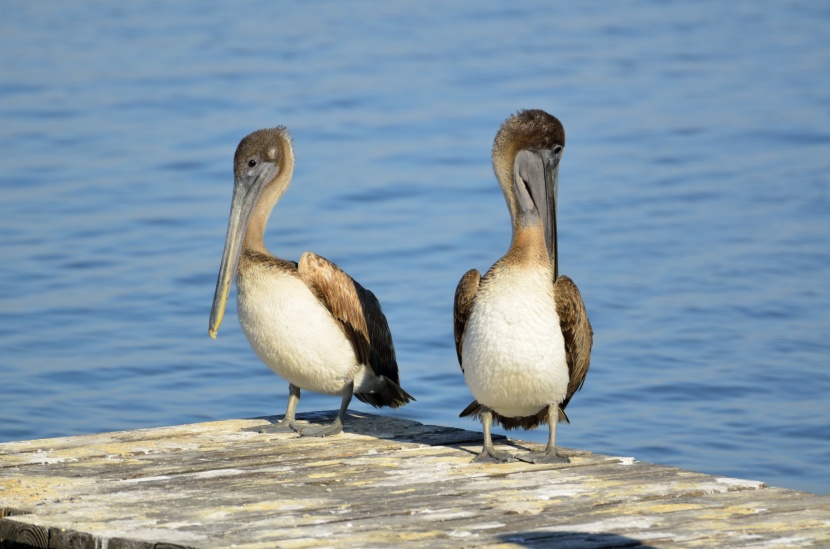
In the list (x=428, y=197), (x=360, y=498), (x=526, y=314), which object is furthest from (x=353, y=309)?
(x=428, y=197)

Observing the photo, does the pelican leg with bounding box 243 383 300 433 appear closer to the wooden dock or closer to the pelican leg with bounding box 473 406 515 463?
the wooden dock

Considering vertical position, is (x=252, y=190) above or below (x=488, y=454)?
above

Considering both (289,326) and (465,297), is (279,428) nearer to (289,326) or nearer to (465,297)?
(289,326)

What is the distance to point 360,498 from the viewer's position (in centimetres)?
533

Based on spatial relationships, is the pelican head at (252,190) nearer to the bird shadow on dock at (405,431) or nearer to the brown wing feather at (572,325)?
the bird shadow on dock at (405,431)

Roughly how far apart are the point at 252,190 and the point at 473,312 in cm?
139

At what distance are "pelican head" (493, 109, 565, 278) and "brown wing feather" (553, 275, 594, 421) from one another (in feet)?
0.78

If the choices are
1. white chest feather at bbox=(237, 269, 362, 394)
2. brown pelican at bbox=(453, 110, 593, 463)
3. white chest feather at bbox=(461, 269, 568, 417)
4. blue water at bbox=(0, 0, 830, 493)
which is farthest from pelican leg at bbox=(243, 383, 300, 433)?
blue water at bbox=(0, 0, 830, 493)

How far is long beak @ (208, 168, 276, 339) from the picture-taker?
6.58m

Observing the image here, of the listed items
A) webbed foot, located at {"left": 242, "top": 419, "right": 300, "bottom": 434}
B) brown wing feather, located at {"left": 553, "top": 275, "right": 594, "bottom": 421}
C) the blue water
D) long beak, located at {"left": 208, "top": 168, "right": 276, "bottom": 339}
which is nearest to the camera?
brown wing feather, located at {"left": 553, "top": 275, "right": 594, "bottom": 421}

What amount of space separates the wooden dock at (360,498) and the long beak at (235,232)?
56 cm

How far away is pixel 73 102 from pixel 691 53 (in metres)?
9.00

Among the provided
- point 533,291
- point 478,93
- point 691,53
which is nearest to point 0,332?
point 533,291

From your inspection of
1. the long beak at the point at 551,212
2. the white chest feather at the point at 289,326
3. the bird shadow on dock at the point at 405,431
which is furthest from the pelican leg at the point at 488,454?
the white chest feather at the point at 289,326
